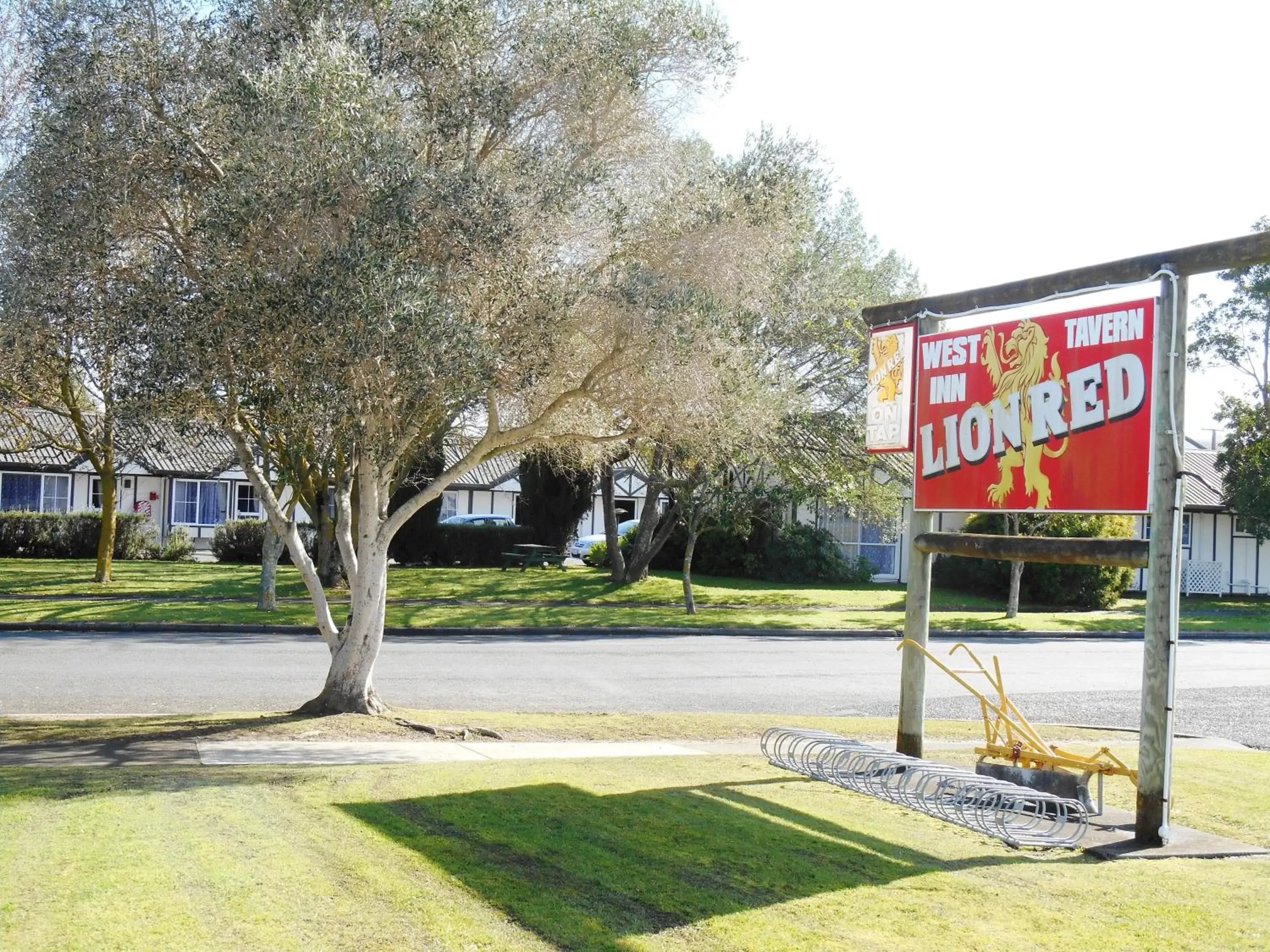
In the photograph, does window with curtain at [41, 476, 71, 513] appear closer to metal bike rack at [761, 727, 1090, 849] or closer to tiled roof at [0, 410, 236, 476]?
tiled roof at [0, 410, 236, 476]

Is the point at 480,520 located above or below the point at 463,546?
above

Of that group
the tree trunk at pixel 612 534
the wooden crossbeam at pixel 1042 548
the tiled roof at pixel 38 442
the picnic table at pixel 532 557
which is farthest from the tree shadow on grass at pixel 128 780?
the picnic table at pixel 532 557

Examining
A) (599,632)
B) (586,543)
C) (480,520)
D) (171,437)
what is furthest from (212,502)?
(171,437)

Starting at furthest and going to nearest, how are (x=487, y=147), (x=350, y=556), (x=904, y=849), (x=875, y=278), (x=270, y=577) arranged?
1. (x=875, y=278)
2. (x=270, y=577)
3. (x=350, y=556)
4. (x=487, y=147)
5. (x=904, y=849)

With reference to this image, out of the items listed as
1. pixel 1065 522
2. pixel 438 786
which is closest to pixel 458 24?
pixel 438 786

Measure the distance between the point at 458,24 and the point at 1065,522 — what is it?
2485 cm

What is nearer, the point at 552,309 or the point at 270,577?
the point at 552,309

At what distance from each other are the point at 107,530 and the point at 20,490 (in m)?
19.7

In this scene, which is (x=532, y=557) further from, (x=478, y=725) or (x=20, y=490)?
(x=478, y=725)

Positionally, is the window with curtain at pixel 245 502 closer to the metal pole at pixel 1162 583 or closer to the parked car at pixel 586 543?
the parked car at pixel 586 543

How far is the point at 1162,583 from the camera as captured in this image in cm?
756

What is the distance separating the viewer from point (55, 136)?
10242 mm

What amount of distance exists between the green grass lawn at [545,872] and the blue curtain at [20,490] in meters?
39.5

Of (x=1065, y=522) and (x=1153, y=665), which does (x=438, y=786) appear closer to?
(x=1153, y=665)
